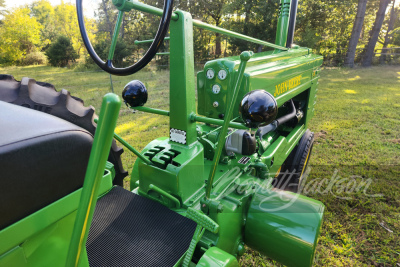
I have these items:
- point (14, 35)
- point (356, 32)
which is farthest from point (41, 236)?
point (14, 35)

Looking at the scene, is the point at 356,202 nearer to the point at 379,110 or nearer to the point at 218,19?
the point at 379,110

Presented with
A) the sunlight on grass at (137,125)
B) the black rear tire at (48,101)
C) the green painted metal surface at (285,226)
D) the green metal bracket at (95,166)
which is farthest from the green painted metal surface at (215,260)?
the sunlight on grass at (137,125)

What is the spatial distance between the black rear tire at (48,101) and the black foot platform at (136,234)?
756 millimetres

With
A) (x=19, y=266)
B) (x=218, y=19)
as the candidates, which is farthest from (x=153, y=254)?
(x=218, y=19)

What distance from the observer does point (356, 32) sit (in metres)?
12.8

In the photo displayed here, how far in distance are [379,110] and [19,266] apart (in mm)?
6861

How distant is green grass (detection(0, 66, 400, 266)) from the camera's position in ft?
6.95

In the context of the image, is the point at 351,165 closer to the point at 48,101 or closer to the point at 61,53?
the point at 48,101

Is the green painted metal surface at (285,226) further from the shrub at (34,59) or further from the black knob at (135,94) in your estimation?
the shrub at (34,59)

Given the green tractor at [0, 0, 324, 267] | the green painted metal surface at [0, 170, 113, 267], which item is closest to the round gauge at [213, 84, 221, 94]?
the green tractor at [0, 0, 324, 267]

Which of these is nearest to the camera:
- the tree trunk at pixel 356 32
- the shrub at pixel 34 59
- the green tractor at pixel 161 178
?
the green tractor at pixel 161 178

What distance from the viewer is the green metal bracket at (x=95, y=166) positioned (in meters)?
0.47

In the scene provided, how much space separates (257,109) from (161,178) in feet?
2.22

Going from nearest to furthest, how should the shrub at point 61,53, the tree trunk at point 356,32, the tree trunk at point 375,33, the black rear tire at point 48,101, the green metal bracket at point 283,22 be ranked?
the black rear tire at point 48,101
the green metal bracket at point 283,22
the tree trunk at point 356,32
the tree trunk at point 375,33
the shrub at point 61,53
